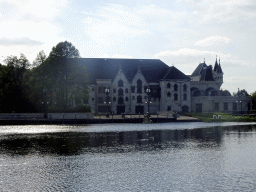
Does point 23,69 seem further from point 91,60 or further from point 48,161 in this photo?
point 48,161

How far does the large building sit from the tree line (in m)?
22.3

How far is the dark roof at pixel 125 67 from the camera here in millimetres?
108812

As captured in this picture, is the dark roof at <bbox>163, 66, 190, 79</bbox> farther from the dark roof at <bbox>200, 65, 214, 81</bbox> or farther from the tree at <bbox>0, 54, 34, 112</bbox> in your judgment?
the tree at <bbox>0, 54, 34, 112</bbox>

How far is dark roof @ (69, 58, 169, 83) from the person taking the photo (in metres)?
109

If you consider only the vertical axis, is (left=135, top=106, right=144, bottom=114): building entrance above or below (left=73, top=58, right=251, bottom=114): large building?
below

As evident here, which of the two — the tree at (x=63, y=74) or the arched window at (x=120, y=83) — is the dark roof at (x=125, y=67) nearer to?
the arched window at (x=120, y=83)

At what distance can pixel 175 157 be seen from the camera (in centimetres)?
2838

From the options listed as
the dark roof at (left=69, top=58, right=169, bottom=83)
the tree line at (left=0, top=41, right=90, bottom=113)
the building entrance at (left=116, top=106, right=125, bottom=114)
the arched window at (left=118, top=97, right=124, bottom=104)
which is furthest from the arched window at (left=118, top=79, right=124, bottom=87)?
the tree line at (left=0, top=41, right=90, bottom=113)

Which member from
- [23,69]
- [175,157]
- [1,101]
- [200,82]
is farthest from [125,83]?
[175,157]

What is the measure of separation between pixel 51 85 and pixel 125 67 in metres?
37.4

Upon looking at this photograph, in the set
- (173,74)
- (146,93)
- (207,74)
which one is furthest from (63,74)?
(207,74)

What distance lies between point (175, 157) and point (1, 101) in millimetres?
62365

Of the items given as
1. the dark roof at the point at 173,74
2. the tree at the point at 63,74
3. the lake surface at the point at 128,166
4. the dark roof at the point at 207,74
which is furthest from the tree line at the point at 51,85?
the dark roof at the point at 207,74

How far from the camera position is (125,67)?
368 ft
